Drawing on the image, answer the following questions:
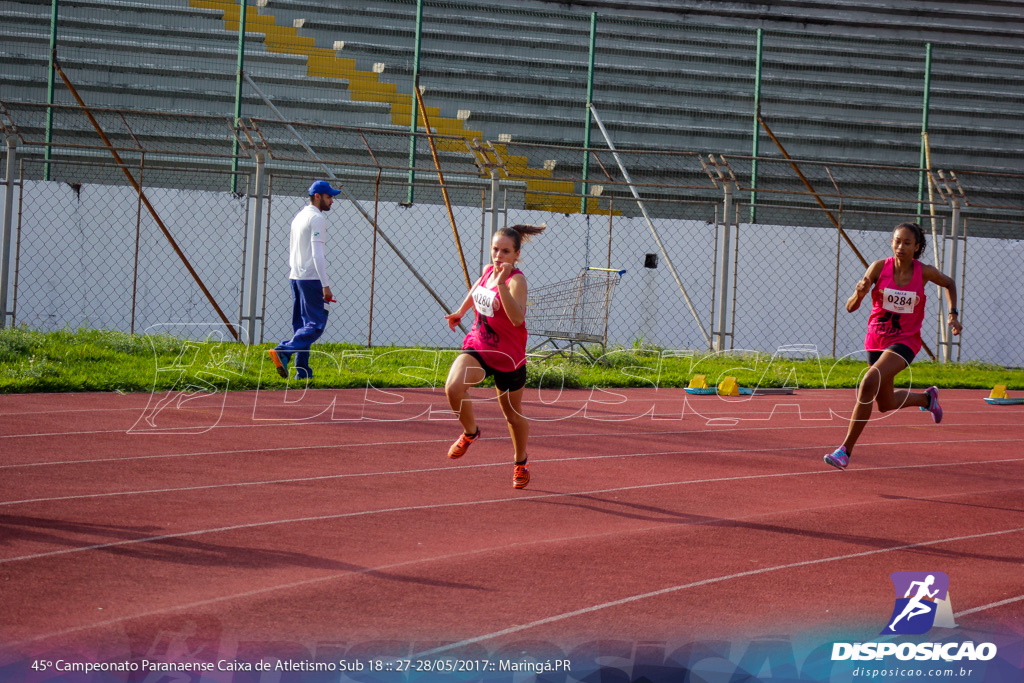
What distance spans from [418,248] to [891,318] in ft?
29.4

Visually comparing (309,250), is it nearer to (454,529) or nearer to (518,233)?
(518,233)

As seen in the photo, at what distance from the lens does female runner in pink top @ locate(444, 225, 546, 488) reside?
6.48 m

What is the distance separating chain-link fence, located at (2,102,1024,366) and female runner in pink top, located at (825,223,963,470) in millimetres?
6256

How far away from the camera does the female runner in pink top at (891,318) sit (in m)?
7.30

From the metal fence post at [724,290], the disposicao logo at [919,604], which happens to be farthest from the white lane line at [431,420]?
the disposicao logo at [919,604]

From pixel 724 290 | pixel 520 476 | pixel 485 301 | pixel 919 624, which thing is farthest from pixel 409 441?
pixel 724 290

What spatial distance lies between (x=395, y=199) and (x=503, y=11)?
7900mm

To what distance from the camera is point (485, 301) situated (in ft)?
21.8

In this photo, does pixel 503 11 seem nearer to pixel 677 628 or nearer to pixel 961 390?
pixel 961 390

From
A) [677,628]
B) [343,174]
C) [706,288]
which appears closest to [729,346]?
[706,288]

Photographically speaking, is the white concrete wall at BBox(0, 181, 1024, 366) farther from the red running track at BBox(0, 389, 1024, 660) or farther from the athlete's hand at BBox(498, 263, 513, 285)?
the athlete's hand at BBox(498, 263, 513, 285)

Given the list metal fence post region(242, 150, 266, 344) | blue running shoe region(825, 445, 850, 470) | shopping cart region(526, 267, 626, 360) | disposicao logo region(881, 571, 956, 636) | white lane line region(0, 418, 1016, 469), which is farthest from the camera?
metal fence post region(242, 150, 266, 344)

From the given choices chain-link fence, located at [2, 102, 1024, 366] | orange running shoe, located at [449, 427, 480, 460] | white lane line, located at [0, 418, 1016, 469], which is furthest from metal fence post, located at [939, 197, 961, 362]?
orange running shoe, located at [449, 427, 480, 460]

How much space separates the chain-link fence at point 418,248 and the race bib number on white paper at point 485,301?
6.51m
